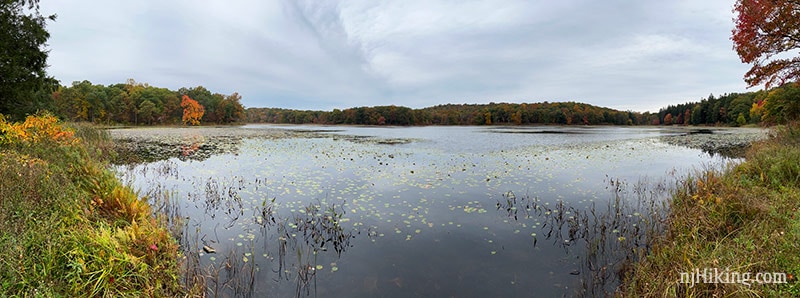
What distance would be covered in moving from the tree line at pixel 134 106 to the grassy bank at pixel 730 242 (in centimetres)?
10418

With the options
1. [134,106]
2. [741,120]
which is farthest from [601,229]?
[741,120]

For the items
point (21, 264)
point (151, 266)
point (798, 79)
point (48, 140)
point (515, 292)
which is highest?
point (798, 79)

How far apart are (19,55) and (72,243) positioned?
16469mm

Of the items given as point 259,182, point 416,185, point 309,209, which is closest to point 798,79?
point 416,185

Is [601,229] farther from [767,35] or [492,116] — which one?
[492,116]

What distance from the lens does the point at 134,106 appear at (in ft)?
305

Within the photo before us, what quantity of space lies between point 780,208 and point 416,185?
9.05 metres

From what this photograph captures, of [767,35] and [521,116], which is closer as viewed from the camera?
[767,35]

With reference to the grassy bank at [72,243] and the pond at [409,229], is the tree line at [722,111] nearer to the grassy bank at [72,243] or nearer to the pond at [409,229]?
the pond at [409,229]

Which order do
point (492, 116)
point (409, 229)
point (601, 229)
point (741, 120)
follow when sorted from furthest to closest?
point (492, 116)
point (741, 120)
point (409, 229)
point (601, 229)

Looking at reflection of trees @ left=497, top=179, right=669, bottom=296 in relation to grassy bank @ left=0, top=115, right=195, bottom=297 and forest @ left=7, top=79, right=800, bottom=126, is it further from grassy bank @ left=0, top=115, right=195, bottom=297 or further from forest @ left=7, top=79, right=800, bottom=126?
forest @ left=7, top=79, right=800, bottom=126

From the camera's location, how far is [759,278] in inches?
154

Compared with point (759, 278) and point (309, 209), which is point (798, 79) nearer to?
point (759, 278)

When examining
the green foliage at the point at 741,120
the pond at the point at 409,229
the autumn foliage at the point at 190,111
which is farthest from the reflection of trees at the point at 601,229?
the green foliage at the point at 741,120
